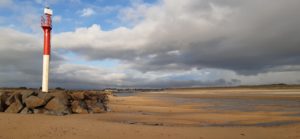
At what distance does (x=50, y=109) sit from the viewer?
22.1 meters

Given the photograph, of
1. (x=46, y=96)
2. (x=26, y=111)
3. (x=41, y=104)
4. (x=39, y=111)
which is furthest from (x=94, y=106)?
(x=26, y=111)

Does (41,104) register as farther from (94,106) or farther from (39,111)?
(94,106)

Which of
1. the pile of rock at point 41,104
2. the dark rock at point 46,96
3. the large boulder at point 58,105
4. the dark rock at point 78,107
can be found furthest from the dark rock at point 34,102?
the dark rock at point 78,107

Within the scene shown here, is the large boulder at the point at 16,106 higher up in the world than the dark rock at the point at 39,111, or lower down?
higher up

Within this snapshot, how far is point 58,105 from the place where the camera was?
22453mm

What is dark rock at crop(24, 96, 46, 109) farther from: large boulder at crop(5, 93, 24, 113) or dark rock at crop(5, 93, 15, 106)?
dark rock at crop(5, 93, 15, 106)

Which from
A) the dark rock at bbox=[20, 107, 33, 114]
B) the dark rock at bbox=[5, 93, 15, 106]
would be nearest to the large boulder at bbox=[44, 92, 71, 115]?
the dark rock at bbox=[20, 107, 33, 114]

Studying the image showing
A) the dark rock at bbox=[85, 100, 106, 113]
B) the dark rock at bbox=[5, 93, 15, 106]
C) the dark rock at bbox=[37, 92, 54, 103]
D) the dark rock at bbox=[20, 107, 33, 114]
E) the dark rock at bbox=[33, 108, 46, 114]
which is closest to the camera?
the dark rock at bbox=[20, 107, 33, 114]

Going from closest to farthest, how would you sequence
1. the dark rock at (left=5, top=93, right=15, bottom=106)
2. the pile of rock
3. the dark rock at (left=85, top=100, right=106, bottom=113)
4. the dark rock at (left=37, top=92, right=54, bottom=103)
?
the pile of rock, the dark rock at (left=37, top=92, right=54, bottom=103), the dark rock at (left=5, top=93, right=15, bottom=106), the dark rock at (left=85, top=100, right=106, bottom=113)

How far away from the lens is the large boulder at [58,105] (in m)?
21.9

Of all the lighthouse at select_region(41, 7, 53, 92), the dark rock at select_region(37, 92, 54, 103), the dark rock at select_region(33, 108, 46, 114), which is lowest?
the dark rock at select_region(33, 108, 46, 114)

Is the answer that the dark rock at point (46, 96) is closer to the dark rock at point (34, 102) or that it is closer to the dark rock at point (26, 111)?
the dark rock at point (34, 102)

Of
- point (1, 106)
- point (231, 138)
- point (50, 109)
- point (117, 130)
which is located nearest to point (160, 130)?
point (117, 130)

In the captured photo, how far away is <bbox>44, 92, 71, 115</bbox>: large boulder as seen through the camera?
71.7 ft
